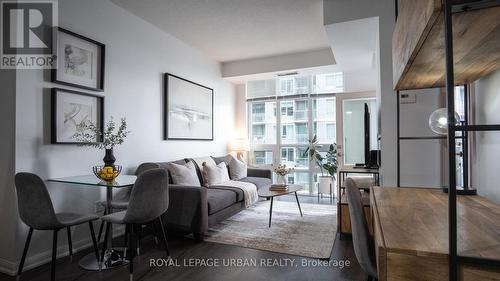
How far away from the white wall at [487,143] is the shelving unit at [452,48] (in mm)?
82

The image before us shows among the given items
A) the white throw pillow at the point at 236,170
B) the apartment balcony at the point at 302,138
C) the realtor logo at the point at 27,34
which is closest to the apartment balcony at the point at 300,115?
the apartment balcony at the point at 302,138

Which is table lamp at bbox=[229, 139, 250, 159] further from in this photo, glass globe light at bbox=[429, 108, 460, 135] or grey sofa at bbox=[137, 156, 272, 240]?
glass globe light at bbox=[429, 108, 460, 135]

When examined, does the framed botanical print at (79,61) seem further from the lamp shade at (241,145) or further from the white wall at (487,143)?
the white wall at (487,143)

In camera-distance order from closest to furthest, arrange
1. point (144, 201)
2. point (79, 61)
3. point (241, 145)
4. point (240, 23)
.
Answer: point (144, 201), point (79, 61), point (240, 23), point (241, 145)

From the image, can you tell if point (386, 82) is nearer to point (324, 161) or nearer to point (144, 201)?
point (324, 161)

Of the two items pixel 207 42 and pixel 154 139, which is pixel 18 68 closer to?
pixel 154 139

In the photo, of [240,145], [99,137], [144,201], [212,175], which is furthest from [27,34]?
[240,145]

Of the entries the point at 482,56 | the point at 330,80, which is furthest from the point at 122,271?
the point at 330,80

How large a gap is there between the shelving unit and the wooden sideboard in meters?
0.04

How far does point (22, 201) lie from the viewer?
2004 mm

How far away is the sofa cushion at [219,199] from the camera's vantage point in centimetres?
315

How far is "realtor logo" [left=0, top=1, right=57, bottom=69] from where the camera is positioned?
233 cm

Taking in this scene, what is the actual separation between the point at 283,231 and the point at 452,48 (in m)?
2.83

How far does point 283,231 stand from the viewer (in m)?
3.23
